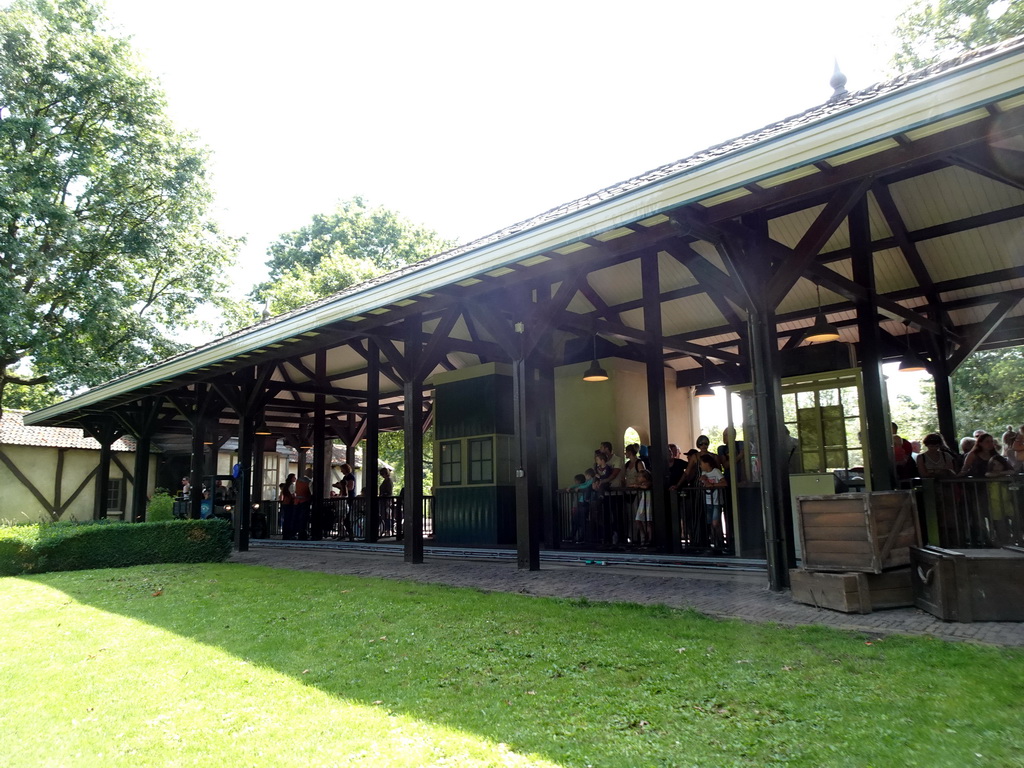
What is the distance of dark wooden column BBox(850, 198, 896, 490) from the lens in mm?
7516

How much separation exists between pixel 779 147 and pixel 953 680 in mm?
3182

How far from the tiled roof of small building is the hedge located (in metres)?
14.7

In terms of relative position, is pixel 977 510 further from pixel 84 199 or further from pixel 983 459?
pixel 84 199

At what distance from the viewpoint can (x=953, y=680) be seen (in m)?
3.55

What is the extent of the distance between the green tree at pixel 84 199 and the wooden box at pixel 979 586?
788 inches

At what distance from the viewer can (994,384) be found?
24.1m

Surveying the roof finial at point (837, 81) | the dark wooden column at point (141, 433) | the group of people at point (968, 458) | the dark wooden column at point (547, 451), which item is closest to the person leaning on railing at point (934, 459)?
the group of people at point (968, 458)

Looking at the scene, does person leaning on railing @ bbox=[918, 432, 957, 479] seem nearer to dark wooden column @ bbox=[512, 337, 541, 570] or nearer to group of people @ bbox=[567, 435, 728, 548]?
group of people @ bbox=[567, 435, 728, 548]

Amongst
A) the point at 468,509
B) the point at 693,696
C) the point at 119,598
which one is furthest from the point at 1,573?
the point at 693,696

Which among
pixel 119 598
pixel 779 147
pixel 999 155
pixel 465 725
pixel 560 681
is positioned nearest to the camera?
pixel 465 725

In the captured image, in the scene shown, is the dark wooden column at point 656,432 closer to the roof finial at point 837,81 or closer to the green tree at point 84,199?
the roof finial at point 837,81

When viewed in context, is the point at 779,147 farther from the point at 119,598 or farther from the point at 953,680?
the point at 119,598

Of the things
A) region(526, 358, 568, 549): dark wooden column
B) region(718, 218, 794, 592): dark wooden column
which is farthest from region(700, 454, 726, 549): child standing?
region(718, 218, 794, 592): dark wooden column

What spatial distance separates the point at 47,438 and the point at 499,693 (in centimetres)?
2596
